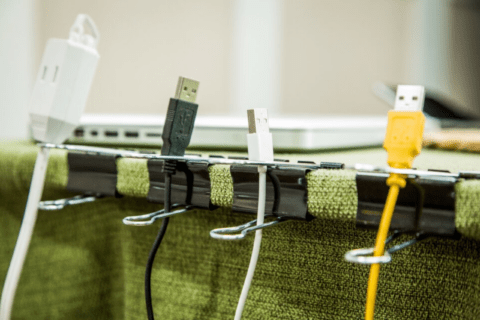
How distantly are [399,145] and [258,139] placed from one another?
7 cm

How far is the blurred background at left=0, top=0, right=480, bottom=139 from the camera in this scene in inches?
40.2

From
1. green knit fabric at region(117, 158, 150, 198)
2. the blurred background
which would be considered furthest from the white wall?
green knit fabric at region(117, 158, 150, 198)

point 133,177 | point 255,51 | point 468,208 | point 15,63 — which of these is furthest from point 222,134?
point 255,51

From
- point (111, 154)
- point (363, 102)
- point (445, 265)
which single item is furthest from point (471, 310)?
point (363, 102)

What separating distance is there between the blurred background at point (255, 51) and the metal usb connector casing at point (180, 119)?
0.83 metres

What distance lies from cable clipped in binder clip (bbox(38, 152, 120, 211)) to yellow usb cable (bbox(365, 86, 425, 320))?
0.17m

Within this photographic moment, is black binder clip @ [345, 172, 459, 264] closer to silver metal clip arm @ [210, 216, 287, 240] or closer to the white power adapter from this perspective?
silver metal clip arm @ [210, 216, 287, 240]

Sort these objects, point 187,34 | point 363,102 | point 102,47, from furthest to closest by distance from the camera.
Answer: point 363,102 → point 187,34 → point 102,47

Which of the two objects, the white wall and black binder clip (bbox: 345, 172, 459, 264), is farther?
the white wall

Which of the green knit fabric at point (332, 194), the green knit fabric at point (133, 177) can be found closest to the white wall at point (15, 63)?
the green knit fabric at point (133, 177)

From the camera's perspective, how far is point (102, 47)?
1148mm

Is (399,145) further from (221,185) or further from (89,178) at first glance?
(89,178)

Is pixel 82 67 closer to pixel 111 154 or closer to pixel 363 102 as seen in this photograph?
pixel 111 154

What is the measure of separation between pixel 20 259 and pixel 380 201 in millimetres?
228
